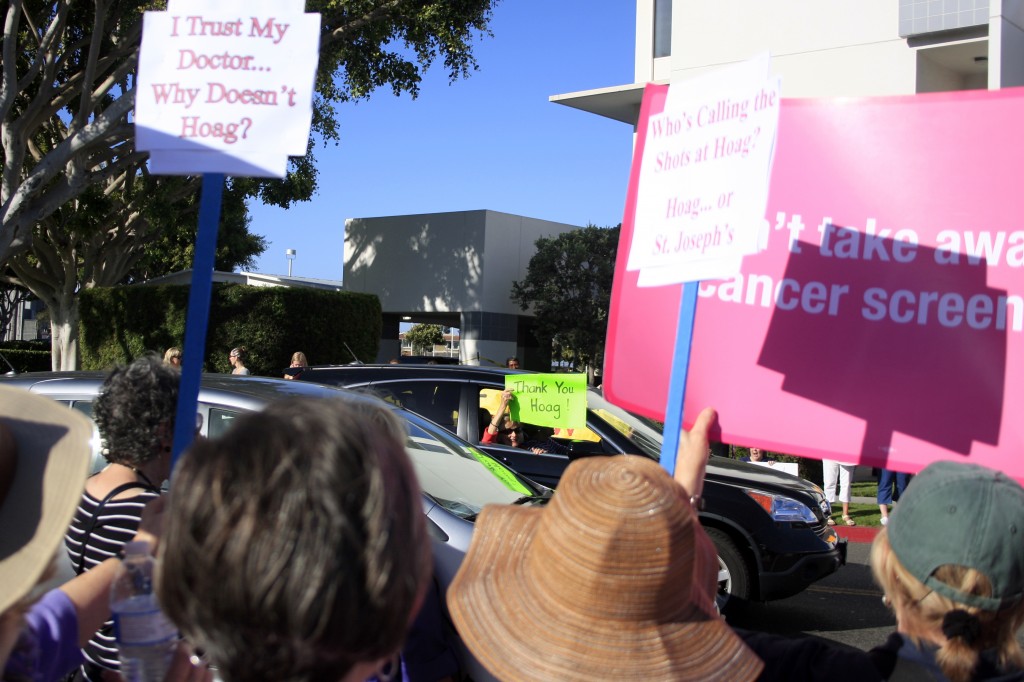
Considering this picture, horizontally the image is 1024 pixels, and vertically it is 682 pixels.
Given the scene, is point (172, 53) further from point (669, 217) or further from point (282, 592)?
point (282, 592)

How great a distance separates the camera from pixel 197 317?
8.84ft

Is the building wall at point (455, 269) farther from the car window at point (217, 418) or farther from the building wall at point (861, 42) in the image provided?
the car window at point (217, 418)

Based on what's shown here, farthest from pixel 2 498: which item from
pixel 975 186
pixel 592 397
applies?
pixel 592 397

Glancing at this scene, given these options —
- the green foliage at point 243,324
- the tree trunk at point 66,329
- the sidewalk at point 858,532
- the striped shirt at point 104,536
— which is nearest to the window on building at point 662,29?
the green foliage at point 243,324

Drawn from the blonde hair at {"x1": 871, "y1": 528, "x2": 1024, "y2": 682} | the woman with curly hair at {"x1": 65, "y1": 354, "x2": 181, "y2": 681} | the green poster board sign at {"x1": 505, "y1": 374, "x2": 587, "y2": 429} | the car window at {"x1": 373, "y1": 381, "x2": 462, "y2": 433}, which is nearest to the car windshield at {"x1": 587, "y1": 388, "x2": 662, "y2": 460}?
the green poster board sign at {"x1": 505, "y1": 374, "x2": 587, "y2": 429}

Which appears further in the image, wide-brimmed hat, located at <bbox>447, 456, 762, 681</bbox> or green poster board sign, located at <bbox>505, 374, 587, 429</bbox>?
green poster board sign, located at <bbox>505, 374, 587, 429</bbox>

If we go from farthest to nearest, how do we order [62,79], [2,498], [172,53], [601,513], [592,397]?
[62,79] < [592,397] < [172,53] < [601,513] < [2,498]

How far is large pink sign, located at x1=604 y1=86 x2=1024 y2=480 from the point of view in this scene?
2814 millimetres

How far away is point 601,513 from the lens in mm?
1586

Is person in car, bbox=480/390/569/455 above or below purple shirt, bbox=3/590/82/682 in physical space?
below

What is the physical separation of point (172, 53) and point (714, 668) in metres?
2.26

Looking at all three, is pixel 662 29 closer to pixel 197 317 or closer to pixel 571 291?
pixel 571 291

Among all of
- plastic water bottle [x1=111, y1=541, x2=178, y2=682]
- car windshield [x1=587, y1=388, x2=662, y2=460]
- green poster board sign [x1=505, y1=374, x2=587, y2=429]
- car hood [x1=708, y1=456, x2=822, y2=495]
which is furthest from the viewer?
car windshield [x1=587, y1=388, x2=662, y2=460]

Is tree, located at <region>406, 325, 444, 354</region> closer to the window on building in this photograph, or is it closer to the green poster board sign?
the window on building
